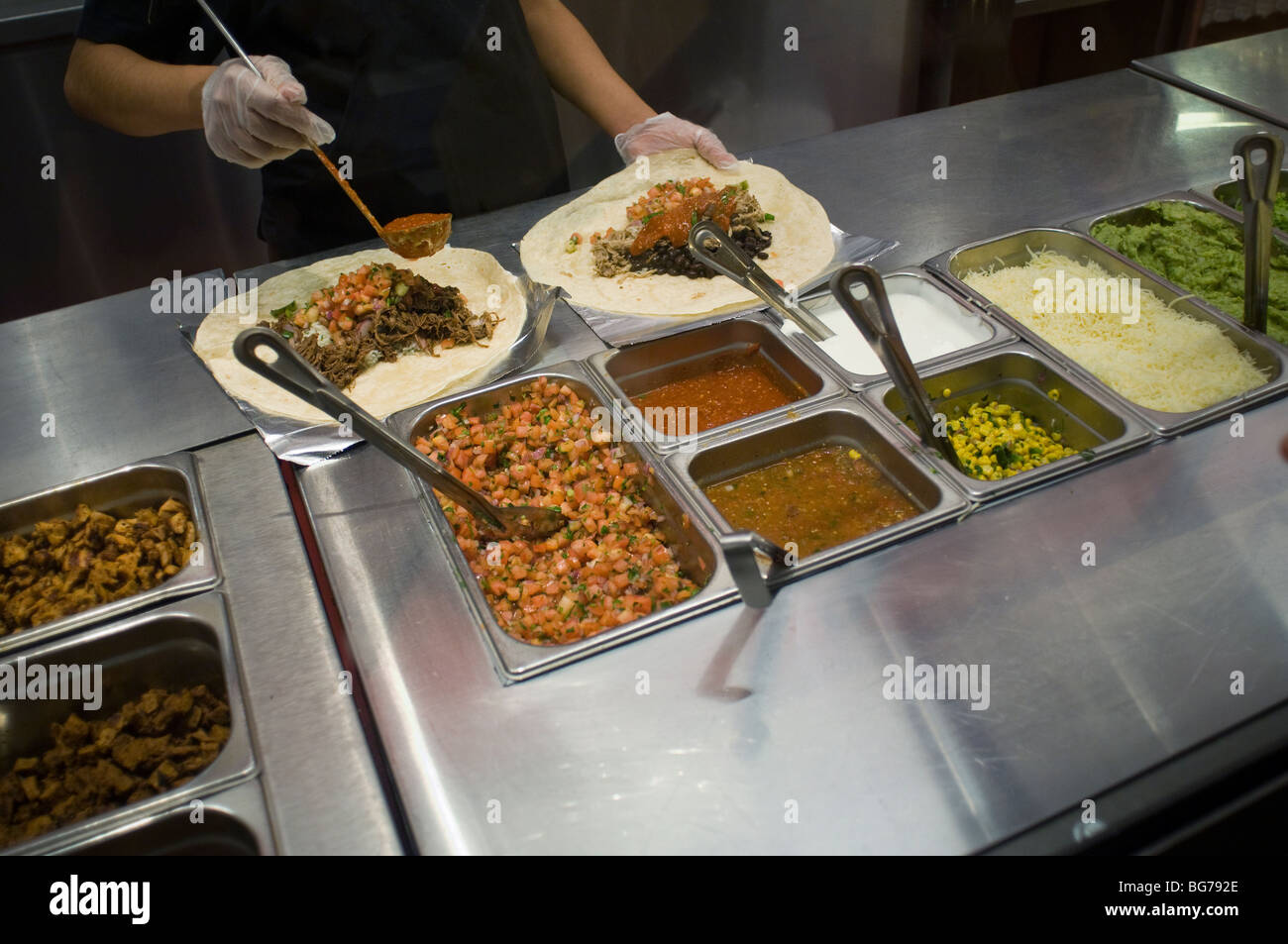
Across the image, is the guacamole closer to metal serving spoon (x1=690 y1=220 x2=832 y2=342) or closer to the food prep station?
the food prep station

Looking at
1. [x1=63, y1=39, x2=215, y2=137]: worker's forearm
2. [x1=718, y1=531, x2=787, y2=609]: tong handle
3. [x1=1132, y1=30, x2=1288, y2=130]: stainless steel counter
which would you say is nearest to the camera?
[x1=718, y1=531, x2=787, y2=609]: tong handle

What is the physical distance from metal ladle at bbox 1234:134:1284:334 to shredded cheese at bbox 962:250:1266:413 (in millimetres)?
110

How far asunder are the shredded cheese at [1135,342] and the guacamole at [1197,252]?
0.15 meters

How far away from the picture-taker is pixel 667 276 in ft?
9.62

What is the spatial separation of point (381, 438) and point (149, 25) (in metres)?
2.02

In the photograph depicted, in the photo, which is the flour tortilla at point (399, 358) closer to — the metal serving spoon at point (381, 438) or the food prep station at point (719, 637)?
the food prep station at point (719, 637)

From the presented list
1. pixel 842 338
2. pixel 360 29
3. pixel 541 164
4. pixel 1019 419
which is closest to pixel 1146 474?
pixel 1019 419

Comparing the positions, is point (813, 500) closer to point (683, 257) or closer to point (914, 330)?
point (914, 330)

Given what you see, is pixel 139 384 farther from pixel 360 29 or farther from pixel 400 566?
pixel 360 29

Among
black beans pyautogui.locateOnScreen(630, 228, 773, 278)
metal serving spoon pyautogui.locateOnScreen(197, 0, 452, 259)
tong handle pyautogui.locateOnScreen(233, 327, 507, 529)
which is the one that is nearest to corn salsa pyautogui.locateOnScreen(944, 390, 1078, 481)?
black beans pyautogui.locateOnScreen(630, 228, 773, 278)

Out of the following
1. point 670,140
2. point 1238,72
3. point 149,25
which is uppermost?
point 149,25

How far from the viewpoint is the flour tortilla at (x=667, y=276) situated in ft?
9.10

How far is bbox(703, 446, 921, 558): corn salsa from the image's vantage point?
2068mm

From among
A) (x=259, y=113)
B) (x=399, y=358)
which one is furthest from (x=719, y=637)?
(x=259, y=113)
